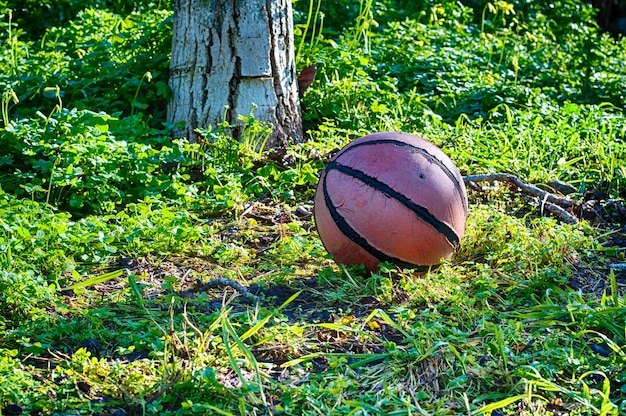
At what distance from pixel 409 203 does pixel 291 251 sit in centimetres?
94

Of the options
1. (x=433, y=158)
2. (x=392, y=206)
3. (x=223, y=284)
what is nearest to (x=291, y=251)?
(x=223, y=284)

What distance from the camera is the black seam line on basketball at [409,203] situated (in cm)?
420

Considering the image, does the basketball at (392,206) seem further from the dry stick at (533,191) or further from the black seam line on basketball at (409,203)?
the dry stick at (533,191)

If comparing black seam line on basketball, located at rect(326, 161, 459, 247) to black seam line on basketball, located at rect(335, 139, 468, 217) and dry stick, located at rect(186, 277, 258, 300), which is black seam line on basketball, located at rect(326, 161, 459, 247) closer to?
black seam line on basketball, located at rect(335, 139, 468, 217)

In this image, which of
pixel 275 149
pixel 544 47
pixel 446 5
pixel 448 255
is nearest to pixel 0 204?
pixel 275 149

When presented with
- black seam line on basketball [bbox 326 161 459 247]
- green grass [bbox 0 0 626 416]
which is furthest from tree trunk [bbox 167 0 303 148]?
black seam line on basketball [bbox 326 161 459 247]

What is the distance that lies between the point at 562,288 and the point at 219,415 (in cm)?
218

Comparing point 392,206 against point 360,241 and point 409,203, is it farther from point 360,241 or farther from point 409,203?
point 360,241

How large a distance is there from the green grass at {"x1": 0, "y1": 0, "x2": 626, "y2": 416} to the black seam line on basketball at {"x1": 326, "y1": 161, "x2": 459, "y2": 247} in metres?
0.28

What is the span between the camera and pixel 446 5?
30.3ft

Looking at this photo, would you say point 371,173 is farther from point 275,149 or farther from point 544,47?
point 544,47

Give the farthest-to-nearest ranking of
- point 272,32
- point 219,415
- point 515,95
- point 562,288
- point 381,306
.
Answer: point 515,95 → point 272,32 → point 562,288 → point 381,306 → point 219,415

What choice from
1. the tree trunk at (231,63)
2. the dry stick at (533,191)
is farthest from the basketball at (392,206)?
the tree trunk at (231,63)

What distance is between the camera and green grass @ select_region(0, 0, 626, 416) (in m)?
3.44
